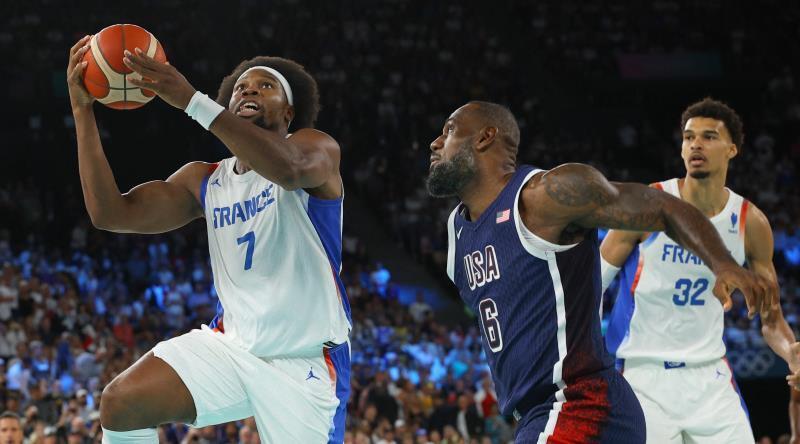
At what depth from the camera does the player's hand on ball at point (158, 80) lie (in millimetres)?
4434

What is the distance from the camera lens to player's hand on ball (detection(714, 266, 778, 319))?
3.31 m

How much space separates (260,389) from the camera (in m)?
4.64

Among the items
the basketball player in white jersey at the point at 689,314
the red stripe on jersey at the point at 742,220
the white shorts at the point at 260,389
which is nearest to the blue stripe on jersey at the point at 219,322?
the white shorts at the point at 260,389

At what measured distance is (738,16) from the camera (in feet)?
88.0

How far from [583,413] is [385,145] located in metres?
18.2

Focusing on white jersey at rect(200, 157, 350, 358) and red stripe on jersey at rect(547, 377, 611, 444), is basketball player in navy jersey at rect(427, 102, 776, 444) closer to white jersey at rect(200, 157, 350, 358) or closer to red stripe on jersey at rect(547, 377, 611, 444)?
red stripe on jersey at rect(547, 377, 611, 444)

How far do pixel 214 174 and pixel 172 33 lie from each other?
59.3ft

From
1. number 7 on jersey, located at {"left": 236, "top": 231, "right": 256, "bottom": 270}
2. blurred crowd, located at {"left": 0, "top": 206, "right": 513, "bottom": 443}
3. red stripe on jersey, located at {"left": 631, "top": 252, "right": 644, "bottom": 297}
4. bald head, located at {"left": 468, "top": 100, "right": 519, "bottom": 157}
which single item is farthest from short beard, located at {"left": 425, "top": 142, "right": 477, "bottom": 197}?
blurred crowd, located at {"left": 0, "top": 206, "right": 513, "bottom": 443}

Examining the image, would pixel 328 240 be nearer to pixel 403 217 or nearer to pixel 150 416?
pixel 150 416

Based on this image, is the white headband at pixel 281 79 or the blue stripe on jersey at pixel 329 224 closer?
the blue stripe on jersey at pixel 329 224

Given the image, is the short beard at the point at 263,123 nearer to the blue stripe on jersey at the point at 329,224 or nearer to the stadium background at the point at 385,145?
the blue stripe on jersey at the point at 329,224

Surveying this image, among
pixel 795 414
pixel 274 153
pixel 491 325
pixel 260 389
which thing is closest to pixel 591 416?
pixel 491 325

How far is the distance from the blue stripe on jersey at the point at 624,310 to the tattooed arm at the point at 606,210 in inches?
84.5

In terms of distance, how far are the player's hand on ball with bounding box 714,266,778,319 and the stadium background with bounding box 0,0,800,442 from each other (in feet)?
27.1
